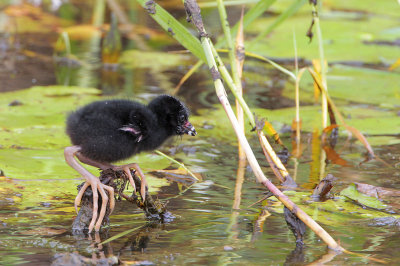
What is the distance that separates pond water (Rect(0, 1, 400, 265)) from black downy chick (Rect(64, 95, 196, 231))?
0.77 feet

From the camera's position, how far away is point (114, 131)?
2.63 m

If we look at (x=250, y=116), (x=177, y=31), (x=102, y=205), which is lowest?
(x=102, y=205)

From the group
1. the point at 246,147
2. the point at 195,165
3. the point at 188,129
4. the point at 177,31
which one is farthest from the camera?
the point at 195,165

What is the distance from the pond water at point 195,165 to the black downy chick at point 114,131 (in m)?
0.23

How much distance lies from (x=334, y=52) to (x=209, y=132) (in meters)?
2.93

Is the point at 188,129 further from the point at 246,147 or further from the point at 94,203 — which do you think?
the point at 94,203

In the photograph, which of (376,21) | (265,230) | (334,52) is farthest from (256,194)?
(376,21)

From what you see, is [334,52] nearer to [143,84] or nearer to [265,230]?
[143,84]

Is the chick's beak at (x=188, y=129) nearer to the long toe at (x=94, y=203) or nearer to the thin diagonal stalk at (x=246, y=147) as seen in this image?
the thin diagonal stalk at (x=246, y=147)

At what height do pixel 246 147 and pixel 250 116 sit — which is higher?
pixel 250 116

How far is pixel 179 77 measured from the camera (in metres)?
6.00

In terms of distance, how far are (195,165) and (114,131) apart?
1.12m

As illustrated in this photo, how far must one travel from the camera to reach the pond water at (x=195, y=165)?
94.2 inches

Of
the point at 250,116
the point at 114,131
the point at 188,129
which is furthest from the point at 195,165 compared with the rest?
the point at 114,131
